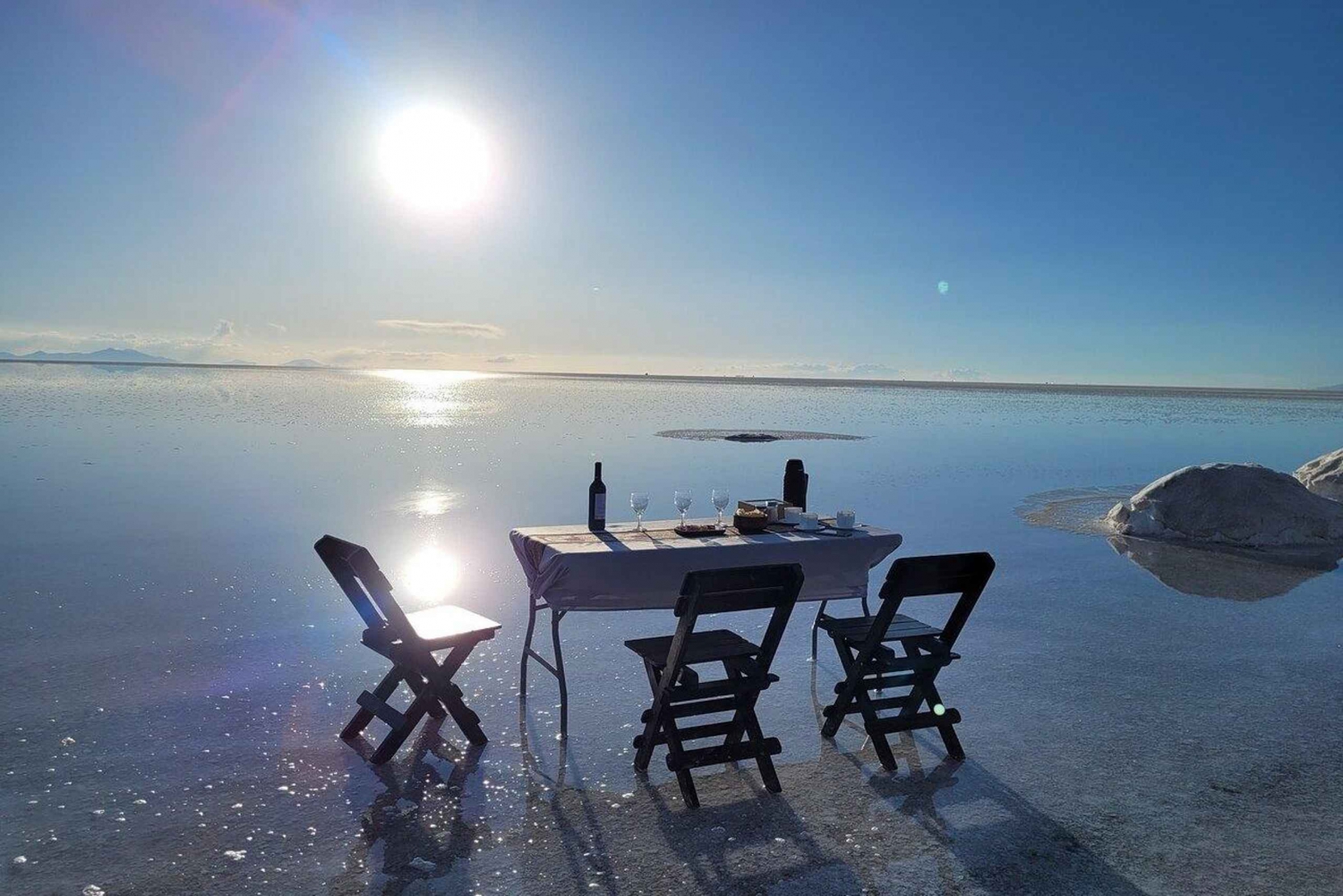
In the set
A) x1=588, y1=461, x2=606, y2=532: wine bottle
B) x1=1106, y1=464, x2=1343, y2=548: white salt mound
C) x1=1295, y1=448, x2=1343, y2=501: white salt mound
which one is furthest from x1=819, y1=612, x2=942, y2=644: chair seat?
x1=1295, y1=448, x2=1343, y2=501: white salt mound

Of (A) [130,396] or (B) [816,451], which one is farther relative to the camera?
(A) [130,396]

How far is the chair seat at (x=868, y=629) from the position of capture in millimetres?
4289

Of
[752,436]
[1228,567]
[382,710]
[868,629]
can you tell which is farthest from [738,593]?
[752,436]

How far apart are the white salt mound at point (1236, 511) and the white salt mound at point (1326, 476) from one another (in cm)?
216

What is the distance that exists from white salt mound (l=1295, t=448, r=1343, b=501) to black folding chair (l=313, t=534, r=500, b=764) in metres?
12.4

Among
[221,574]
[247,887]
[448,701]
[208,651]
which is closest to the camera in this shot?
[247,887]

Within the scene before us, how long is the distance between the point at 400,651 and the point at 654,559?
126cm

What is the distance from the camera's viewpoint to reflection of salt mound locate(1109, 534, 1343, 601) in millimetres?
7867

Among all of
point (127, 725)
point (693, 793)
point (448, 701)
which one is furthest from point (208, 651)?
point (693, 793)

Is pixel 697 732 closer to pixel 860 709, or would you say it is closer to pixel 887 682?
pixel 860 709

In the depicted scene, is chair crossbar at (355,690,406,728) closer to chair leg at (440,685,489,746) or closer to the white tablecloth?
chair leg at (440,685,489,746)

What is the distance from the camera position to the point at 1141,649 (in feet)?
19.5

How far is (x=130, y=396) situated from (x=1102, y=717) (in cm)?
4621

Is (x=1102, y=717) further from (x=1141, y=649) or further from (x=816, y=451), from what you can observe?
(x=816, y=451)
